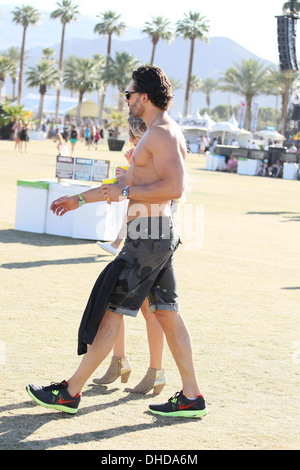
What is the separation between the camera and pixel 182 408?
412cm

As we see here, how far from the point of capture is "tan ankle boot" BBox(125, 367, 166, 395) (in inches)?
178

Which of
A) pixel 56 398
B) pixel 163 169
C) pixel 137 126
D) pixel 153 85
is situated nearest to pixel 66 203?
pixel 163 169

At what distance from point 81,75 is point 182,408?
3538 inches

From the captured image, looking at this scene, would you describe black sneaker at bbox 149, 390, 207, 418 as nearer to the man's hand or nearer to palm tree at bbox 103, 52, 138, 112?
the man's hand

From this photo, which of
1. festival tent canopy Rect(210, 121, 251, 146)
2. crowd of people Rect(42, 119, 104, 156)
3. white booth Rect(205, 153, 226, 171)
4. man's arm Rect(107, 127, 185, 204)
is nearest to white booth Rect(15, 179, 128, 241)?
man's arm Rect(107, 127, 185, 204)

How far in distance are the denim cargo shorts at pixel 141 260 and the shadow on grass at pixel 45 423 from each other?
631 mm

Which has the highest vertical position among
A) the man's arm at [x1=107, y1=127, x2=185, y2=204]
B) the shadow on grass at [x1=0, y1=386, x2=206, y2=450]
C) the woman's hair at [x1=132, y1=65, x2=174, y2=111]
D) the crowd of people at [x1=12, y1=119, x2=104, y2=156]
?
the crowd of people at [x1=12, y1=119, x2=104, y2=156]

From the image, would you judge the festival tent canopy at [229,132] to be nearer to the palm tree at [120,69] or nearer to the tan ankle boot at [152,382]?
the palm tree at [120,69]

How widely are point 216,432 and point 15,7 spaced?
316 ft

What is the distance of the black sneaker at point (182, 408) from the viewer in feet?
13.5

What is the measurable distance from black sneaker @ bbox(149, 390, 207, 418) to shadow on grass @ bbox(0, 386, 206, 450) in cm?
3

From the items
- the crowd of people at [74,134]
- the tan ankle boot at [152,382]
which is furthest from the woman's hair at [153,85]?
the crowd of people at [74,134]

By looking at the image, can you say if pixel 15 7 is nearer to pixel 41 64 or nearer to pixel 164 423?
pixel 41 64
